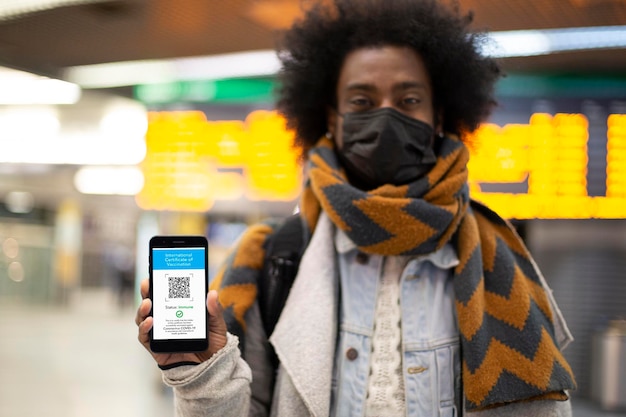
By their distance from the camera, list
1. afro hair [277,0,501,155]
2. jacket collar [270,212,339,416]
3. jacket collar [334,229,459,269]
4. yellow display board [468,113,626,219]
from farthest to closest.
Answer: yellow display board [468,113,626,219] → afro hair [277,0,501,155] → jacket collar [334,229,459,269] → jacket collar [270,212,339,416]

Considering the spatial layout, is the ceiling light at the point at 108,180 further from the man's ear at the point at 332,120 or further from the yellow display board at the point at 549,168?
the man's ear at the point at 332,120

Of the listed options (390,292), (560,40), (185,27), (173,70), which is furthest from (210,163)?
(390,292)

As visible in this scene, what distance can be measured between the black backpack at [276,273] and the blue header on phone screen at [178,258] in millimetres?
317

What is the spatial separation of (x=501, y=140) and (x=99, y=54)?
3.76 metres

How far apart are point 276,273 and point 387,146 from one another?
0.44 meters

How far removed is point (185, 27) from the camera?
5.20m

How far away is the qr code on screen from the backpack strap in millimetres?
338

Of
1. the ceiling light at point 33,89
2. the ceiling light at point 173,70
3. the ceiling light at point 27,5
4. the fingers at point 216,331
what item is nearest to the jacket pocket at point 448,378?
the fingers at point 216,331

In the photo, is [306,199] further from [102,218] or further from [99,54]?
[102,218]

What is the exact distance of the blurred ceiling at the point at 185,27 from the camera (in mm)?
4652

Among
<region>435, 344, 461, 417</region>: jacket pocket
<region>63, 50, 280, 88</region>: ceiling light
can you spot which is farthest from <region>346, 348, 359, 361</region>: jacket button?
<region>63, 50, 280, 88</region>: ceiling light

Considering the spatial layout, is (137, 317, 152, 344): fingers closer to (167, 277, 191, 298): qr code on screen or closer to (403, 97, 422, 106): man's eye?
(167, 277, 191, 298): qr code on screen

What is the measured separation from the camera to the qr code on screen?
52.4 inches

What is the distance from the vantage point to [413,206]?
1.53 metres
